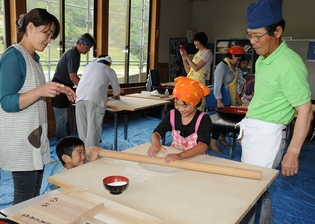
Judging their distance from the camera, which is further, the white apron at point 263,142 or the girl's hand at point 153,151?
the white apron at point 263,142

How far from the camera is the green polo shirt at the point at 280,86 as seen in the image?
50.8 inches

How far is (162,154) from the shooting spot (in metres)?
1.47

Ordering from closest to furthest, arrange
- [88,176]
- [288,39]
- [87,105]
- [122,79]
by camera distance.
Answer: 1. [88,176]
2. [87,105]
3. [122,79]
4. [288,39]

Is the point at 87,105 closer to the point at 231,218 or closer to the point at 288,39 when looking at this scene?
the point at 231,218

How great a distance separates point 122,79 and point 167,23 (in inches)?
82.1

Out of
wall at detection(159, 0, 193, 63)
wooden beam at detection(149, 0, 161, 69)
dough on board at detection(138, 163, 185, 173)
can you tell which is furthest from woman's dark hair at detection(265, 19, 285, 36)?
wall at detection(159, 0, 193, 63)

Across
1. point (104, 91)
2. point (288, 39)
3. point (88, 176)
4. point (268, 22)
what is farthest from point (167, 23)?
point (88, 176)

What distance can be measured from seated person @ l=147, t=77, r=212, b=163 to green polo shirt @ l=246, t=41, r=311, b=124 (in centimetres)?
31

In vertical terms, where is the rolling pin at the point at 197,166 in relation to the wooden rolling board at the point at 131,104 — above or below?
above

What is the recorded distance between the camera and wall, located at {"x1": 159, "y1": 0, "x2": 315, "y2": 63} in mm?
6500

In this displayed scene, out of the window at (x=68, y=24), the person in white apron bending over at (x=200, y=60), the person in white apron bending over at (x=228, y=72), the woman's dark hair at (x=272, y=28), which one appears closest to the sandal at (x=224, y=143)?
the person in white apron bending over at (x=228, y=72)

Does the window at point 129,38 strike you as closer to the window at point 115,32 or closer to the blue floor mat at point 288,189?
the window at point 115,32

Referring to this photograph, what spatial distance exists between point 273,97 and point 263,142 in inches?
10.0

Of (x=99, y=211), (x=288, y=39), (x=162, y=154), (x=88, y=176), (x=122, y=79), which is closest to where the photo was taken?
(x=99, y=211)
